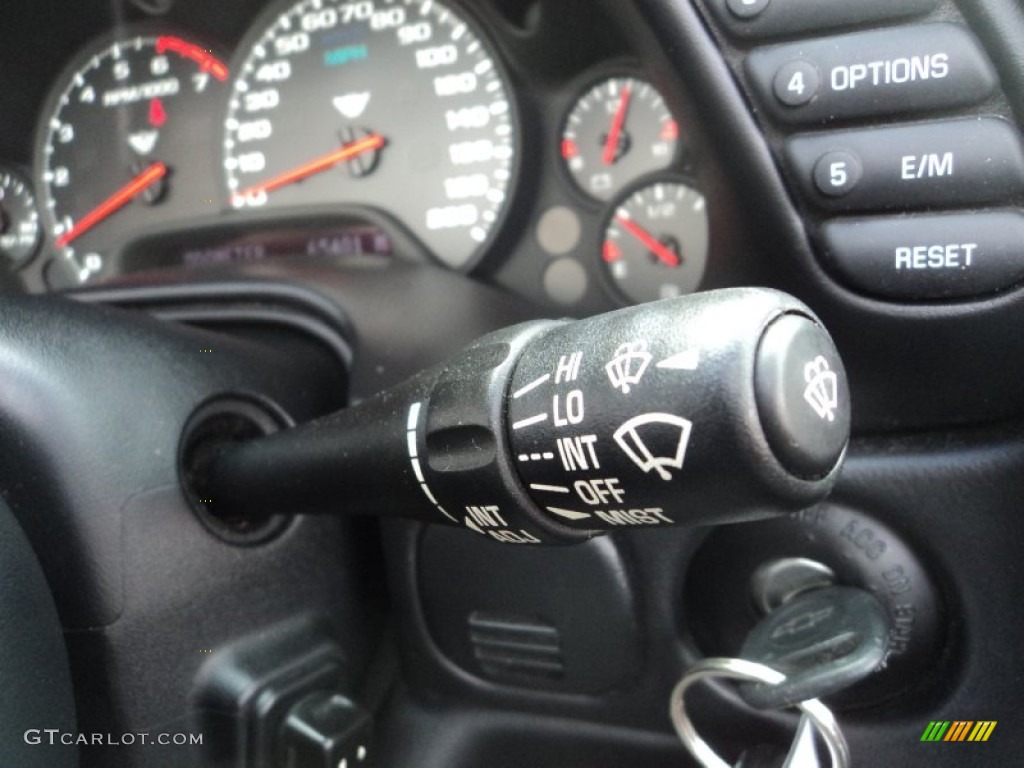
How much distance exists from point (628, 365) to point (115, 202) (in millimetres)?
1406

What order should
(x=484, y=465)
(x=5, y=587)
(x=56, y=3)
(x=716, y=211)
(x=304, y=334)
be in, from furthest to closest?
(x=56, y=3) → (x=304, y=334) → (x=716, y=211) → (x=5, y=587) → (x=484, y=465)

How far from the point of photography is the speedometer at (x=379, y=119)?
1.40m

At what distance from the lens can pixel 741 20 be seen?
2.79ft

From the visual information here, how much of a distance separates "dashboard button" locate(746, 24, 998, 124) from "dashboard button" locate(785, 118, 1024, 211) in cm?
Result: 2

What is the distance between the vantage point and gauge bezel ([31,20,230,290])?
1.68 m

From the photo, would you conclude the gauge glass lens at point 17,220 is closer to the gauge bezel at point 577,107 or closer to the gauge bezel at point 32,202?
the gauge bezel at point 32,202

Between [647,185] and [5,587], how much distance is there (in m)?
0.85

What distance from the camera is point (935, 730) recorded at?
0.90 meters

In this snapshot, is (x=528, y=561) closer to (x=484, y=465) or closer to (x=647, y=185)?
(x=484, y=465)

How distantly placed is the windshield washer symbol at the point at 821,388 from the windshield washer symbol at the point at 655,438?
6 cm

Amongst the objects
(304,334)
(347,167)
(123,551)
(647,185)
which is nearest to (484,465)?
(123,551)

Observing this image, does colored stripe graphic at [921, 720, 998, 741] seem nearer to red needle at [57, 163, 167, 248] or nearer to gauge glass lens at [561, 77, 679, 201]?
gauge glass lens at [561, 77, 679, 201]

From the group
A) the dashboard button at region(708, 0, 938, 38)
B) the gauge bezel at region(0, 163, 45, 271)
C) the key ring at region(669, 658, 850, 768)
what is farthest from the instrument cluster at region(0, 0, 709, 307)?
the key ring at region(669, 658, 850, 768)

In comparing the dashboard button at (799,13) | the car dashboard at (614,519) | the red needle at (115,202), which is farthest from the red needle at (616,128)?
the red needle at (115,202)
